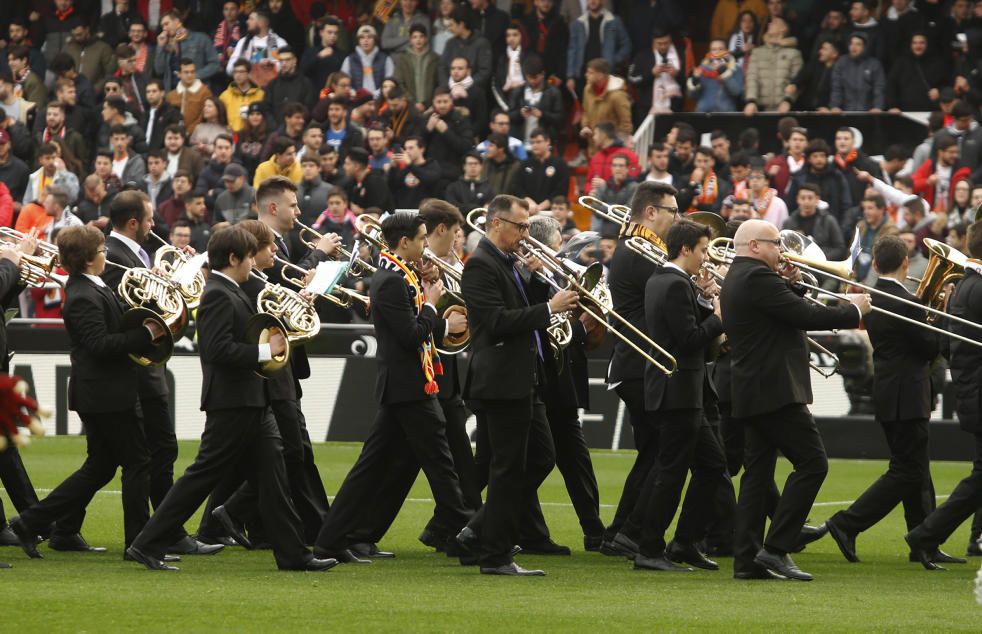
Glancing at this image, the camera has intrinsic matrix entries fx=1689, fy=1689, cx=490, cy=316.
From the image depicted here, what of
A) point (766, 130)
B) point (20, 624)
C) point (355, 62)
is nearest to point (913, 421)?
point (20, 624)

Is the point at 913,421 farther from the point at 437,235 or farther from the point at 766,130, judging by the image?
the point at 766,130

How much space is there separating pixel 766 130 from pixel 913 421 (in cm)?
1156

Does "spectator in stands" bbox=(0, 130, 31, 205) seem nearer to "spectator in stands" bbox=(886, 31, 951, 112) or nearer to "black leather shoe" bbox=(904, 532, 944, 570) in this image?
"spectator in stands" bbox=(886, 31, 951, 112)

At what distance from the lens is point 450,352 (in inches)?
427

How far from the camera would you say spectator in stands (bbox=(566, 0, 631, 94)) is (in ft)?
76.8

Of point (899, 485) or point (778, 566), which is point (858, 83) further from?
point (778, 566)

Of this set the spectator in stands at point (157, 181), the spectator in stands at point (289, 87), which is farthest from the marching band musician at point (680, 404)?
the spectator in stands at point (289, 87)

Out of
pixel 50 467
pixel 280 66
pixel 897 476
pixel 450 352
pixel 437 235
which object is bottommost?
pixel 50 467

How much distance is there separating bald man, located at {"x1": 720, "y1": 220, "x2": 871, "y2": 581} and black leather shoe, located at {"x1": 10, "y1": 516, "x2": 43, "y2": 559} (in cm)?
421

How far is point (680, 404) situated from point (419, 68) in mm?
14230

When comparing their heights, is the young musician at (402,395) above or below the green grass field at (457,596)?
above

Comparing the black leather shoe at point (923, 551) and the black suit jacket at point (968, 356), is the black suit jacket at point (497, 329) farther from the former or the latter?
the black suit jacket at point (968, 356)

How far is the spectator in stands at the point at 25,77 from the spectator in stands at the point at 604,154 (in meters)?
8.84

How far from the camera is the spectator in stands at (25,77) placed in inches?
Answer: 984
